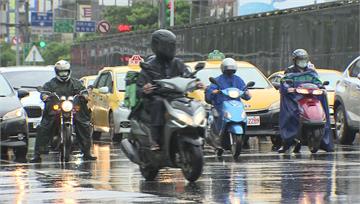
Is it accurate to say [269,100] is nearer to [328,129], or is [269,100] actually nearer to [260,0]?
[328,129]

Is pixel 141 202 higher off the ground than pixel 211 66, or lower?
lower

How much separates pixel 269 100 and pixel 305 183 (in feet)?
23.5

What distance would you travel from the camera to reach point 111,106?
2033cm

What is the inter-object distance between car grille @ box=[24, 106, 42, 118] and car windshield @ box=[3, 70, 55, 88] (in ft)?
4.27

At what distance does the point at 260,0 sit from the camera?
158 ft

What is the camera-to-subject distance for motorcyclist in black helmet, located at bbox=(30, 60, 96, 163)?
14.8 meters

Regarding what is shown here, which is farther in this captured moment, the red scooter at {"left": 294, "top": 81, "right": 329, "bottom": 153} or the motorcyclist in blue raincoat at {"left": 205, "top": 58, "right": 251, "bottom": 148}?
the red scooter at {"left": 294, "top": 81, "right": 329, "bottom": 153}

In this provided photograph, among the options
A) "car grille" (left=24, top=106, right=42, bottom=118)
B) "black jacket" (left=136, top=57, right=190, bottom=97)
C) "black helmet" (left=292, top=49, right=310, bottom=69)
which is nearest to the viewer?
"black jacket" (left=136, top=57, right=190, bottom=97)

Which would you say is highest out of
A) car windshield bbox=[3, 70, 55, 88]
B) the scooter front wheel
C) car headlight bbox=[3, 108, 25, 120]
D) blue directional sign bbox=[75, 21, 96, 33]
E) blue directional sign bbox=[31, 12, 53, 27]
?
blue directional sign bbox=[31, 12, 53, 27]

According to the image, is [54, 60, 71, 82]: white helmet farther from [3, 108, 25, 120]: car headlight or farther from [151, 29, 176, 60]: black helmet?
[151, 29, 176, 60]: black helmet

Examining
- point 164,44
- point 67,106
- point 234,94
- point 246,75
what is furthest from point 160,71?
point 246,75

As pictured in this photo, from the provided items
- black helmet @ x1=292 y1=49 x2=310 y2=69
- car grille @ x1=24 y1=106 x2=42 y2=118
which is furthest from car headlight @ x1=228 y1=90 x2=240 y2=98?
car grille @ x1=24 y1=106 x2=42 y2=118

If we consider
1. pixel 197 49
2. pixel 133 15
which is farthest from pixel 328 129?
pixel 133 15

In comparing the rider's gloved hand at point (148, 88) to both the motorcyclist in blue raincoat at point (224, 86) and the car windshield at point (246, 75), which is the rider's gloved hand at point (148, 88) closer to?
the motorcyclist in blue raincoat at point (224, 86)
